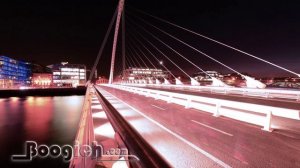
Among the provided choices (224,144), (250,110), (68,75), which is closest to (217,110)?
(250,110)

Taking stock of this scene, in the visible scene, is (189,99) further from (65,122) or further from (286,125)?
(65,122)

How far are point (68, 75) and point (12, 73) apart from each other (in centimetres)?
3712

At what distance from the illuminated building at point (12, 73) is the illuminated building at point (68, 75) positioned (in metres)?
25.2

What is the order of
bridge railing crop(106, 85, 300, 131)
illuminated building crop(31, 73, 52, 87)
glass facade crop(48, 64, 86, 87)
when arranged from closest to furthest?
1. bridge railing crop(106, 85, 300, 131)
2. glass facade crop(48, 64, 86, 87)
3. illuminated building crop(31, 73, 52, 87)

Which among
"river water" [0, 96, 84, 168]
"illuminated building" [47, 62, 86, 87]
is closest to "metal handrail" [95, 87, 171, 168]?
"river water" [0, 96, 84, 168]

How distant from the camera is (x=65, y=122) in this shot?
178ft

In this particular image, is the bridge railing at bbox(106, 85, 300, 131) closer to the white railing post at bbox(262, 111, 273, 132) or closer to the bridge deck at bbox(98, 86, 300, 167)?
the white railing post at bbox(262, 111, 273, 132)

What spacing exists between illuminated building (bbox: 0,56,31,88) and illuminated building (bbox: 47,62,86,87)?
82.7 feet

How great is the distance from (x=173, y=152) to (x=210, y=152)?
1.14 meters

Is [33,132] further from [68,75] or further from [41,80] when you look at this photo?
[41,80]

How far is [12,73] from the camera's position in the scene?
171 m

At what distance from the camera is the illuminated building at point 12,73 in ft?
481

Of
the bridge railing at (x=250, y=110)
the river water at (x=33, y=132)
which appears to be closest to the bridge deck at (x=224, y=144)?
the bridge railing at (x=250, y=110)

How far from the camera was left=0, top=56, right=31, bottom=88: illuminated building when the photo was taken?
147 metres
